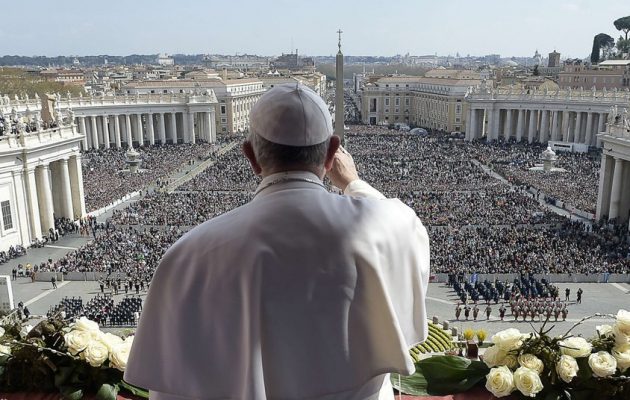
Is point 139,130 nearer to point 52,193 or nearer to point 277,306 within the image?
point 52,193

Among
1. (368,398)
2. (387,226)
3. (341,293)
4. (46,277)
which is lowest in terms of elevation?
(46,277)

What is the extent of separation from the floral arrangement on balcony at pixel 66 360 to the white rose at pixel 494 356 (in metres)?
2.97

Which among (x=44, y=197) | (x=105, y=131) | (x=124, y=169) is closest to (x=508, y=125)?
(x=124, y=169)

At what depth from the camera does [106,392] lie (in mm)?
4867

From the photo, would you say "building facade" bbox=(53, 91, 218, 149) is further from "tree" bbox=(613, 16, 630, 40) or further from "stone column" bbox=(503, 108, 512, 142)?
"tree" bbox=(613, 16, 630, 40)

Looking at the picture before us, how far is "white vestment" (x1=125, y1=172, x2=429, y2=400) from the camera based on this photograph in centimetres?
229

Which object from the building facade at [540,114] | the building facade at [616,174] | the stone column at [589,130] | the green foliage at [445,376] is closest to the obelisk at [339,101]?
the building facade at [616,174]

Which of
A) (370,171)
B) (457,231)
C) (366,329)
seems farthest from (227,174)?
(366,329)

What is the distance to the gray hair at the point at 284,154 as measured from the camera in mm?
2428

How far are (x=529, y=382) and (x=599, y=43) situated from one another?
130108 mm

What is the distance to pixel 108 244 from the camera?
28.8 m

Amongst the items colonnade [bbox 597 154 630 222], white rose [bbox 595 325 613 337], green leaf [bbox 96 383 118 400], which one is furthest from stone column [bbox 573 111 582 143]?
green leaf [bbox 96 383 118 400]

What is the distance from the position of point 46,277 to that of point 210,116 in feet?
170

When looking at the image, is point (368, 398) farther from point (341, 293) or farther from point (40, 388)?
point (40, 388)
